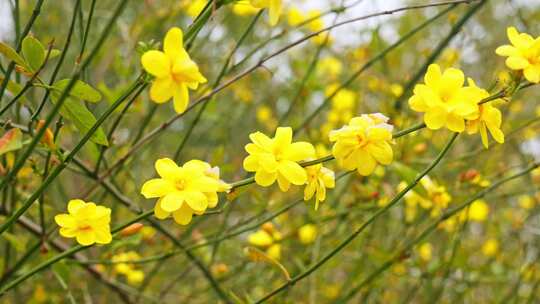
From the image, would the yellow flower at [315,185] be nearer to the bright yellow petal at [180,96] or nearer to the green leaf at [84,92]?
the bright yellow petal at [180,96]

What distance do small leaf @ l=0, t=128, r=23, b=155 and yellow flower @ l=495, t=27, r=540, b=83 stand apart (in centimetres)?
77

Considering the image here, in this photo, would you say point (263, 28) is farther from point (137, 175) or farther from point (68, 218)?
point (68, 218)

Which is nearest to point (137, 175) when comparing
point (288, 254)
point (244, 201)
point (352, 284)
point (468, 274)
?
point (244, 201)

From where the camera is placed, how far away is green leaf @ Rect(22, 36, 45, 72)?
1.02 meters

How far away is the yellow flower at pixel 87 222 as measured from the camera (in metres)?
1.03

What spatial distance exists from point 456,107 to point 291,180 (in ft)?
0.89

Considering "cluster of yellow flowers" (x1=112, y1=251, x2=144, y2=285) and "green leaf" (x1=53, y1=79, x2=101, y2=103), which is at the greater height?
"cluster of yellow flowers" (x1=112, y1=251, x2=144, y2=285)

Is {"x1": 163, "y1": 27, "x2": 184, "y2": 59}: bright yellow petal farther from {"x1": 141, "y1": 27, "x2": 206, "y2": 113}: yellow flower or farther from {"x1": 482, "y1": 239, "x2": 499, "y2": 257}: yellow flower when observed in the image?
{"x1": 482, "y1": 239, "x2": 499, "y2": 257}: yellow flower

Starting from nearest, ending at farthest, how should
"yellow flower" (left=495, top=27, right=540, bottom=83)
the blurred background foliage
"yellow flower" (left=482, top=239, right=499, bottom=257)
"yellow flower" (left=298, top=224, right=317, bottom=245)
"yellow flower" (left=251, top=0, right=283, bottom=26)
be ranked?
"yellow flower" (left=495, top=27, right=540, bottom=83) < "yellow flower" (left=251, top=0, right=283, bottom=26) < the blurred background foliage < "yellow flower" (left=298, top=224, right=317, bottom=245) < "yellow flower" (left=482, top=239, right=499, bottom=257)

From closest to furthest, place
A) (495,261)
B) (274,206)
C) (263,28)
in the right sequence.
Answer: (274,206) → (495,261) → (263,28)

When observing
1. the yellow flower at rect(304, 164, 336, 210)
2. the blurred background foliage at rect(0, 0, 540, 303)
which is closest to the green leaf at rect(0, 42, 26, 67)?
the blurred background foliage at rect(0, 0, 540, 303)

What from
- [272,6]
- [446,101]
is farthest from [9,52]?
[446,101]

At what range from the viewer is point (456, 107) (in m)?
0.96

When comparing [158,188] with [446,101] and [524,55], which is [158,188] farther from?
[524,55]
